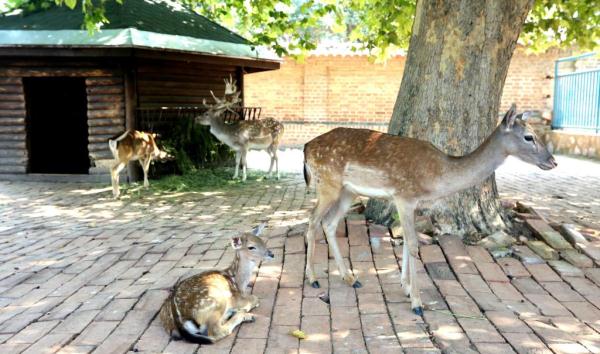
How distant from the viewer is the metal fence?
1631 cm

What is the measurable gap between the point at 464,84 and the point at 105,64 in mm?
8237

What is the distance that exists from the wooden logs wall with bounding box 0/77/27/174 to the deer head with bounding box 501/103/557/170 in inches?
426

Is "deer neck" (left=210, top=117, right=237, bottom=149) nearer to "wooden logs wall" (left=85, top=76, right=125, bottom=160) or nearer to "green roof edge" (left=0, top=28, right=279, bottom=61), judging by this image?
"green roof edge" (left=0, top=28, right=279, bottom=61)

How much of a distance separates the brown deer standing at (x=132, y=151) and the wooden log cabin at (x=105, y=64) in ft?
1.30

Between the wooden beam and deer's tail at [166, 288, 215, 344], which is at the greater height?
the wooden beam

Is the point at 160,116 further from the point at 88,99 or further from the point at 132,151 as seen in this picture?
the point at 132,151

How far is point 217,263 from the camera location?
225 inches

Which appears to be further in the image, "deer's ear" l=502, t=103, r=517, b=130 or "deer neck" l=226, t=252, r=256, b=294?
"deer's ear" l=502, t=103, r=517, b=130

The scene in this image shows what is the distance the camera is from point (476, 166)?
16.3 feet

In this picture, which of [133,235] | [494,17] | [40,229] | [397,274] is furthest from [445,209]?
[40,229]

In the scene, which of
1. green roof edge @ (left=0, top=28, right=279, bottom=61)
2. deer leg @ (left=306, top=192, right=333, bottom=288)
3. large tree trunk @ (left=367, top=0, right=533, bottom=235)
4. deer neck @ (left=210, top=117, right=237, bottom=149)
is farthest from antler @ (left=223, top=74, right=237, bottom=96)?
deer leg @ (left=306, top=192, right=333, bottom=288)

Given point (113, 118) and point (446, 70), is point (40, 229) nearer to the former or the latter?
point (113, 118)

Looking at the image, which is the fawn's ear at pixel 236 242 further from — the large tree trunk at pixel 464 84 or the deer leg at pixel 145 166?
the deer leg at pixel 145 166

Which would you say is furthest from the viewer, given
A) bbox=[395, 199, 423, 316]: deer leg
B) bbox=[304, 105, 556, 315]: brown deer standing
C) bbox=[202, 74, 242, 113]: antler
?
bbox=[202, 74, 242, 113]: antler
